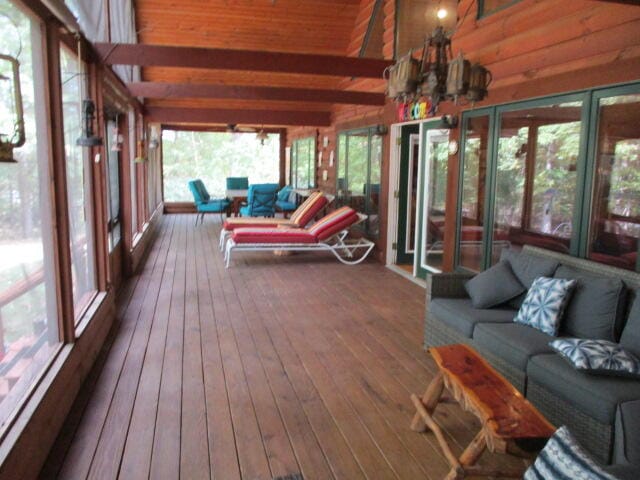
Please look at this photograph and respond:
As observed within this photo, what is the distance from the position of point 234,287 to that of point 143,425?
306 cm

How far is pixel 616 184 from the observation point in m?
3.35

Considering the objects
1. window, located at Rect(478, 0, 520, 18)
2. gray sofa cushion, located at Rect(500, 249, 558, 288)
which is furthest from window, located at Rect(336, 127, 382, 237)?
gray sofa cushion, located at Rect(500, 249, 558, 288)

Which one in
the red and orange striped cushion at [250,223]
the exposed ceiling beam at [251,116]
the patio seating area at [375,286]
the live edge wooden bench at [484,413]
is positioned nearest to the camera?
the live edge wooden bench at [484,413]

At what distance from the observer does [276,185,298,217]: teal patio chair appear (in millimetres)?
12023

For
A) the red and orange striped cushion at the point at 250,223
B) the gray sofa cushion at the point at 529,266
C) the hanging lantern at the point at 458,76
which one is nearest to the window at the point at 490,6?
the hanging lantern at the point at 458,76

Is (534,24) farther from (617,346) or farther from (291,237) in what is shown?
(291,237)

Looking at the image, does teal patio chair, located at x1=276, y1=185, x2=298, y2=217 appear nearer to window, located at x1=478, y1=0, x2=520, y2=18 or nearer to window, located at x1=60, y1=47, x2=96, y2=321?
window, located at x1=478, y1=0, x2=520, y2=18

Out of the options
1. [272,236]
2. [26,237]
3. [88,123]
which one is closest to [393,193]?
[272,236]

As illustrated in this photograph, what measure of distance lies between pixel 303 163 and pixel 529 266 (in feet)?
30.8

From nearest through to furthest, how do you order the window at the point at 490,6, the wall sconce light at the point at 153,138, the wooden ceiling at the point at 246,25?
1. the window at the point at 490,6
2. the wooden ceiling at the point at 246,25
3. the wall sconce light at the point at 153,138

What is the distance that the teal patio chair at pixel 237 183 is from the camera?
13578mm

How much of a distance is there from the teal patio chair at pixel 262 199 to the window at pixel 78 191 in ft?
21.6

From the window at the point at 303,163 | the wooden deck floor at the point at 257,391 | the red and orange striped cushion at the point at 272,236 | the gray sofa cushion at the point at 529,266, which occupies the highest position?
the window at the point at 303,163

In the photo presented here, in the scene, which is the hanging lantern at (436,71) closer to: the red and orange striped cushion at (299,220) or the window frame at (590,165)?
the window frame at (590,165)
